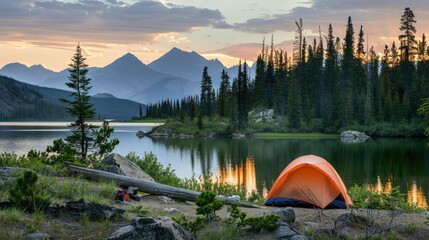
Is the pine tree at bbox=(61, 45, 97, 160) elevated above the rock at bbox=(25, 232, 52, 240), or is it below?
above

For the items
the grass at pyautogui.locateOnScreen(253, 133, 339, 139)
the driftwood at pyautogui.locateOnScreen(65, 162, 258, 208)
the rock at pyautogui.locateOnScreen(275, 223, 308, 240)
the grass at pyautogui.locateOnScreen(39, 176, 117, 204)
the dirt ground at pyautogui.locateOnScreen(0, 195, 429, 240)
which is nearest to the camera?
the dirt ground at pyautogui.locateOnScreen(0, 195, 429, 240)

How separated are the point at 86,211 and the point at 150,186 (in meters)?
5.22

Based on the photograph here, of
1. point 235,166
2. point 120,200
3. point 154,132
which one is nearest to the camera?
point 120,200

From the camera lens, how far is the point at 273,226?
947cm

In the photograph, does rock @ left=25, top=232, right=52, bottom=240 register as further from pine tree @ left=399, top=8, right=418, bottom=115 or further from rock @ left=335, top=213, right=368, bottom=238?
pine tree @ left=399, top=8, right=418, bottom=115

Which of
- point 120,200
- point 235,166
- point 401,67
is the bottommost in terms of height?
point 235,166

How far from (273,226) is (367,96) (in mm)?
90182

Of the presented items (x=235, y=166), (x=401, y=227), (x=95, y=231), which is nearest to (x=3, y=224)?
(x=95, y=231)

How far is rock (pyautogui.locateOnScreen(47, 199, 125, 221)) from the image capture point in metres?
9.55

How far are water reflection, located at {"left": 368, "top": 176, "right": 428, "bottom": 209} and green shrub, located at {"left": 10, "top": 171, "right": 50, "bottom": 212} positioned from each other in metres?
18.6

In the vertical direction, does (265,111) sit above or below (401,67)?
below

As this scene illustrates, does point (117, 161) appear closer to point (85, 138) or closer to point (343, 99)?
point (85, 138)

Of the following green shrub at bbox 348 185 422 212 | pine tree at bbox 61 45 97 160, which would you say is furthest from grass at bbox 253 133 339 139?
green shrub at bbox 348 185 422 212

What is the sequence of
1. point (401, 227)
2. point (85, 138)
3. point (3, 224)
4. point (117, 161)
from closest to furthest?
1. point (3, 224)
2. point (401, 227)
3. point (117, 161)
4. point (85, 138)
